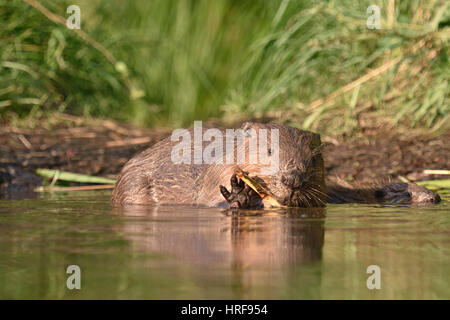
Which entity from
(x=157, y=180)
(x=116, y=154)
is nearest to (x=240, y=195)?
(x=157, y=180)

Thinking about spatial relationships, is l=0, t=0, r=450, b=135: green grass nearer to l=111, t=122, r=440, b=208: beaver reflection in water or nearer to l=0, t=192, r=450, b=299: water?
l=111, t=122, r=440, b=208: beaver reflection in water

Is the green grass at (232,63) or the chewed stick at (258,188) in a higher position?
the green grass at (232,63)

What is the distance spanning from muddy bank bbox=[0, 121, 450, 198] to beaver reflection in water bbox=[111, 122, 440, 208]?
361 mm

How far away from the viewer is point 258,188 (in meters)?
4.27

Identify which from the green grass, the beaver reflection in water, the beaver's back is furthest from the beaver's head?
the green grass

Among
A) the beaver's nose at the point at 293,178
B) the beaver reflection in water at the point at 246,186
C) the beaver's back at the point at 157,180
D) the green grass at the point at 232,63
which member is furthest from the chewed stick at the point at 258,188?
the green grass at the point at 232,63

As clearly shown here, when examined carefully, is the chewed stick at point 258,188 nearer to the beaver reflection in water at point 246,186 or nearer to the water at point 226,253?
the beaver reflection in water at point 246,186

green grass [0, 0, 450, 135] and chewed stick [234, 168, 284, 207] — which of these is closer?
chewed stick [234, 168, 284, 207]

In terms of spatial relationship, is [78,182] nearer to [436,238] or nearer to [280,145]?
[280,145]

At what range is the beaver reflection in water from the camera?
427cm

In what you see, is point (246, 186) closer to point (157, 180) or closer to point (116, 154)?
point (157, 180)

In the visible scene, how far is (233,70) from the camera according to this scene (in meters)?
8.57

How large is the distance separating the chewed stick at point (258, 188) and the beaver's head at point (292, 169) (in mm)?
34

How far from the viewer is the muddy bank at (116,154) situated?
6301mm
